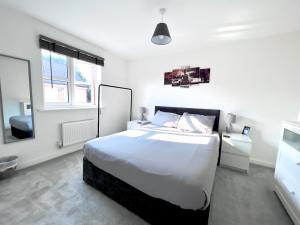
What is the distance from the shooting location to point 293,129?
5.22ft

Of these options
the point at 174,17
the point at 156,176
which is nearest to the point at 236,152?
the point at 156,176

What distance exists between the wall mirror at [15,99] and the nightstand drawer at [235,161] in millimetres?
3341

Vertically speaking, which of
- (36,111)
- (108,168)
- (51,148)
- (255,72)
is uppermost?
(255,72)

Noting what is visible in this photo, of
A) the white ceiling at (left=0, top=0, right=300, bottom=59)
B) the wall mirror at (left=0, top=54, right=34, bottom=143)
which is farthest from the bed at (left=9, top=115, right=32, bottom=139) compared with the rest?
the white ceiling at (left=0, top=0, right=300, bottom=59)

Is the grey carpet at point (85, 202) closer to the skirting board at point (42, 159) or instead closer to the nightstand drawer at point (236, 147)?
the skirting board at point (42, 159)

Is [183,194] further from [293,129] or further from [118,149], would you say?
[293,129]

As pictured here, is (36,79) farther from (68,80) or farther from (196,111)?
(196,111)

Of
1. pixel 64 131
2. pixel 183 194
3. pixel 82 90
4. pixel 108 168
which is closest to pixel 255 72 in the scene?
pixel 183 194

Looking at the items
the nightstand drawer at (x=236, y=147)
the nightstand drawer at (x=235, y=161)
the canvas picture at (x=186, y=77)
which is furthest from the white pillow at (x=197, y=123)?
the canvas picture at (x=186, y=77)

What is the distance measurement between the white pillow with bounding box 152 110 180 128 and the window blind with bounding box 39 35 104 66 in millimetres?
1873

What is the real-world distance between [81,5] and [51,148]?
2.38 m

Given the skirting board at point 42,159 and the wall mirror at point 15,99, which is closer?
the wall mirror at point 15,99

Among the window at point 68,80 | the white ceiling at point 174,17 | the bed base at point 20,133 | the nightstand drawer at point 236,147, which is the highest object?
the white ceiling at point 174,17

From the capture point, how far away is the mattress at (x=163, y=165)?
114 centimetres
